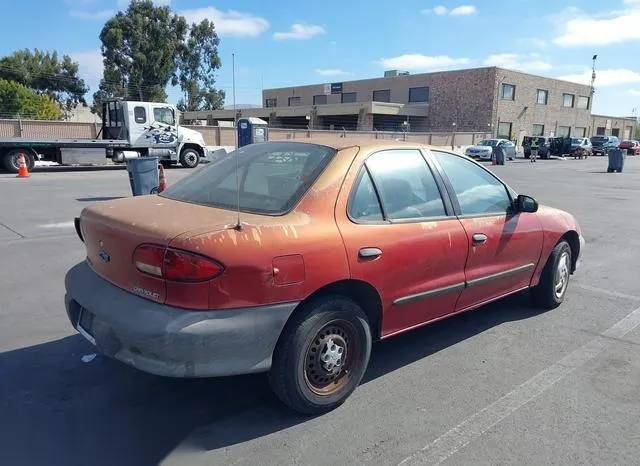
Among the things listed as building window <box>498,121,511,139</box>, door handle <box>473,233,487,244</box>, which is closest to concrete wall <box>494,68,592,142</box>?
building window <box>498,121,511,139</box>

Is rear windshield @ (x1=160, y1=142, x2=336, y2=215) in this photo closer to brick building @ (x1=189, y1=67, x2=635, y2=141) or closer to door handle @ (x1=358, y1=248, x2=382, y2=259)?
door handle @ (x1=358, y1=248, x2=382, y2=259)

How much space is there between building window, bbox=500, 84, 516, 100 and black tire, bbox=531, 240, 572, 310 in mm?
51862

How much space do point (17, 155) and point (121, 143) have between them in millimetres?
3762

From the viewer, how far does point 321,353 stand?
304cm

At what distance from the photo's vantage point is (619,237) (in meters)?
8.83

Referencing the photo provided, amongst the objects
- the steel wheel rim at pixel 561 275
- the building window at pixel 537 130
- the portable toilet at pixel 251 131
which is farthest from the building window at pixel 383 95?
the steel wheel rim at pixel 561 275

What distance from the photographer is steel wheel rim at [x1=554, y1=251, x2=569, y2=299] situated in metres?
4.96

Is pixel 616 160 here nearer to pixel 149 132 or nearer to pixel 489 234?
Result: pixel 149 132

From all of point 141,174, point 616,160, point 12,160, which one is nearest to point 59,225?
point 141,174

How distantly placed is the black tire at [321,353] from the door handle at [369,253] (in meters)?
0.28

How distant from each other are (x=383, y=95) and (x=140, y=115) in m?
44.8

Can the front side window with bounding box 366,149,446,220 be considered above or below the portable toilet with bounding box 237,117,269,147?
below

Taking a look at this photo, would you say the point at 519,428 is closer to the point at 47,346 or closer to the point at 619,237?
the point at 47,346

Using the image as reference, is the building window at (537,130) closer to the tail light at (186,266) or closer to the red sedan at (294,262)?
the red sedan at (294,262)
